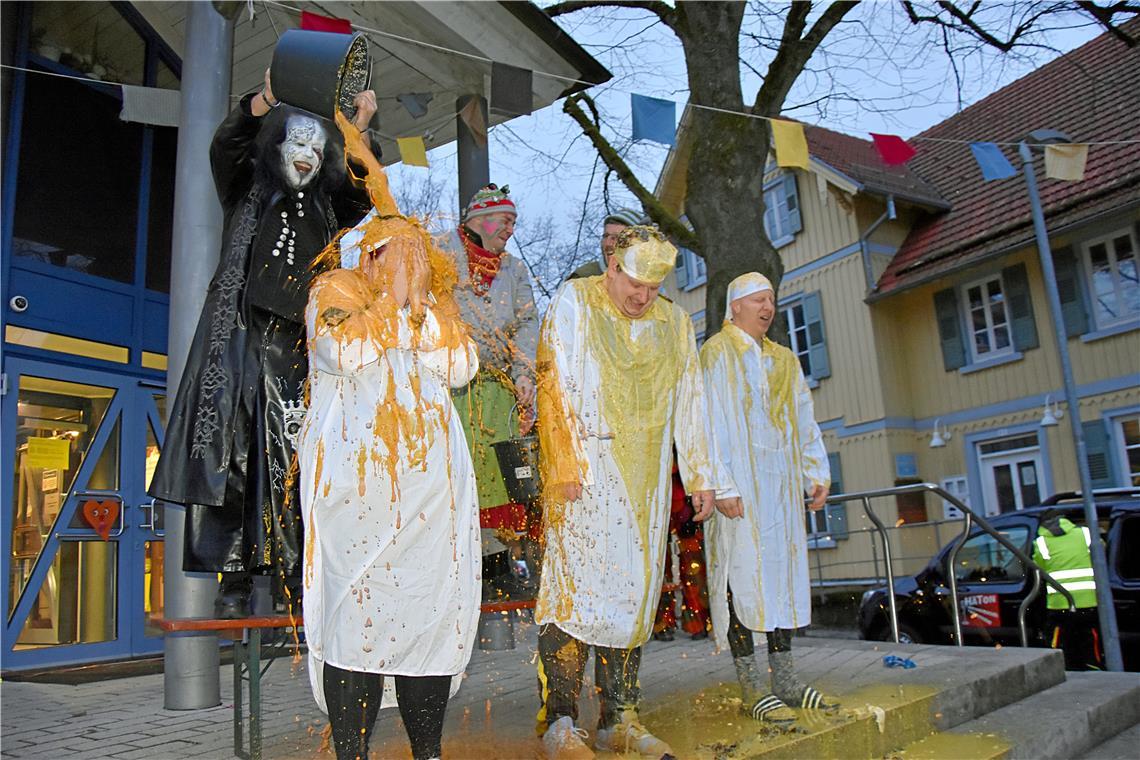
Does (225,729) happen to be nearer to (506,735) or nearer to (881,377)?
(506,735)

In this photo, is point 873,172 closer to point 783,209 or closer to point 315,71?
point 783,209

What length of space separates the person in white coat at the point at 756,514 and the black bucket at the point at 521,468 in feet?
2.55

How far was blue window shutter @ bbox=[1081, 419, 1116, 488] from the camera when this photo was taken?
1526cm

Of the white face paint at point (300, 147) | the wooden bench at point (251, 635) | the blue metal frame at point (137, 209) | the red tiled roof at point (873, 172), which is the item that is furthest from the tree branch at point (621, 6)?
the red tiled roof at point (873, 172)

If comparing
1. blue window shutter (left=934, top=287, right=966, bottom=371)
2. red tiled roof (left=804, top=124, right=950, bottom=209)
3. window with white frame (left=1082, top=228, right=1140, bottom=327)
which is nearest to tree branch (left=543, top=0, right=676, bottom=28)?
red tiled roof (left=804, top=124, right=950, bottom=209)

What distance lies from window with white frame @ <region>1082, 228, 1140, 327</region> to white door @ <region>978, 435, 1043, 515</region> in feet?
8.58

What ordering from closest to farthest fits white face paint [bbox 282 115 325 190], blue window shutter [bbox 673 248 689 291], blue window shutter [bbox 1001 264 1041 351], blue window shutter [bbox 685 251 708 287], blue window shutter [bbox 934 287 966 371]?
1. white face paint [bbox 282 115 325 190]
2. blue window shutter [bbox 1001 264 1041 351]
3. blue window shutter [bbox 934 287 966 371]
4. blue window shutter [bbox 685 251 708 287]
5. blue window shutter [bbox 673 248 689 291]

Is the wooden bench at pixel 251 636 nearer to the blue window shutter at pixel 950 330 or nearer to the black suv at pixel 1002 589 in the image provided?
the black suv at pixel 1002 589

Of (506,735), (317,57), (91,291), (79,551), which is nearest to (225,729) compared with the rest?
(506,735)

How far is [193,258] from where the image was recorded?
5273mm

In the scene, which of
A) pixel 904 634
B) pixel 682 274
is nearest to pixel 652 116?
pixel 904 634

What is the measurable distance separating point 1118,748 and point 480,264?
4.14m

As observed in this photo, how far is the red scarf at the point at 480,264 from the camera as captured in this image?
417cm

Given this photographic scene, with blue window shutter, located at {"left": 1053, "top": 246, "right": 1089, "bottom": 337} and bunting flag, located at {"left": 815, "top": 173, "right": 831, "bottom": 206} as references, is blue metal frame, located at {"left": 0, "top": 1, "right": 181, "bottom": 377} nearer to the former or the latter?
bunting flag, located at {"left": 815, "top": 173, "right": 831, "bottom": 206}
